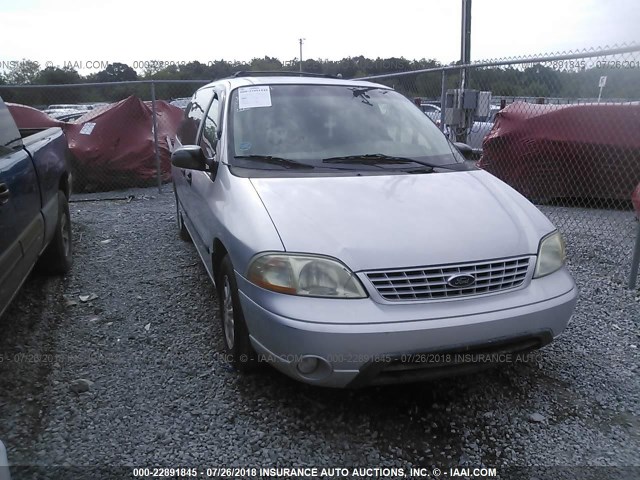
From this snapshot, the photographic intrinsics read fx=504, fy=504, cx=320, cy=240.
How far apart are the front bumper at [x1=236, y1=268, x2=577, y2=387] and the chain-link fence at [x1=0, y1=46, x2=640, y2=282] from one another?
2.90 m

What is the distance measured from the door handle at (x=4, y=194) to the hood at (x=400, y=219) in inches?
54.2

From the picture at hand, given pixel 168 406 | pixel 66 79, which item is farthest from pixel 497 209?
pixel 66 79

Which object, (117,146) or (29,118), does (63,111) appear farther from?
(117,146)

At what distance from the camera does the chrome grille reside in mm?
2330

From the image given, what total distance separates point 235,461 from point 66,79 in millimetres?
11379

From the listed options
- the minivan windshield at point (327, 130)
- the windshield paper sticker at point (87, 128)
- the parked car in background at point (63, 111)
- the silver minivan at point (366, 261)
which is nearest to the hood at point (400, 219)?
the silver minivan at point (366, 261)

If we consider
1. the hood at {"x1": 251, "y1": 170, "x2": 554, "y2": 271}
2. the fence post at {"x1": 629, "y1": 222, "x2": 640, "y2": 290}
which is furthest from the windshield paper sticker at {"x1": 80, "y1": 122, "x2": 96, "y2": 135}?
the fence post at {"x1": 629, "y1": 222, "x2": 640, "y2": 290}

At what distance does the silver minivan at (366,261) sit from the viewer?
7.52 ft

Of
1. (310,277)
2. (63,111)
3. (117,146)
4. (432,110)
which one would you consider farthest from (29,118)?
(63,111)

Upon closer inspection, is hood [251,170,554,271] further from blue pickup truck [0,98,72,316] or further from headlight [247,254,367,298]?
blue pickup truck [0,98,72,316]

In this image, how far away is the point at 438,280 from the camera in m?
2.37

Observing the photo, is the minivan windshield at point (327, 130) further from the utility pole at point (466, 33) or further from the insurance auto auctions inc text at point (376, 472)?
the utility pole at point (466, 33)

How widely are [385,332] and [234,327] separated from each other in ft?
3.28

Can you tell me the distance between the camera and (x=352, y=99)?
3.79 m
